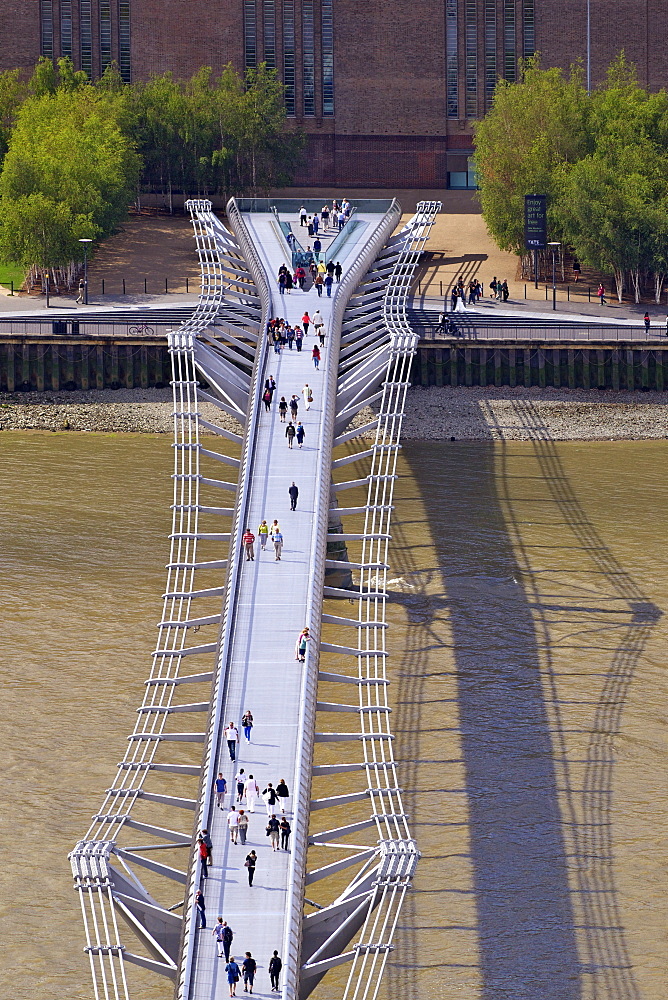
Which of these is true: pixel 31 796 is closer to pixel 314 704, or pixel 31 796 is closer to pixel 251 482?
pixel 314 704

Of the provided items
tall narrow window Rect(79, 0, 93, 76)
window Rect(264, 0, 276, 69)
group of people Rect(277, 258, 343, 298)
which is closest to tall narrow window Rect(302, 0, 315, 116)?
window Rect(264, 0, 276, 69)

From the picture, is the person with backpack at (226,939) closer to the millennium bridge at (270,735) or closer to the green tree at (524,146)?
the millennium bridge at (270,735)

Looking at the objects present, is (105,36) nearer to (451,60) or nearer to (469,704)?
(451,60)

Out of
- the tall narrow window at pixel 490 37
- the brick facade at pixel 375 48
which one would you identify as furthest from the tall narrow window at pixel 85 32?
the tall narrow window at pixel 490 37

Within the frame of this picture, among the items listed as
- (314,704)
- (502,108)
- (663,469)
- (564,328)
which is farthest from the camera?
(502,108)

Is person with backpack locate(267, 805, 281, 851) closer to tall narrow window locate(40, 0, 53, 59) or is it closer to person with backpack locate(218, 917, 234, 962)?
person with backpack locate(218, 917, 234, 962)

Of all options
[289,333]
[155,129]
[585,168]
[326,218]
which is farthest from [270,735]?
[155,129]

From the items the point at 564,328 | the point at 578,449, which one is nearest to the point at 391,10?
the point at 564,328

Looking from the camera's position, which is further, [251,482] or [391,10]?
[391,10]
